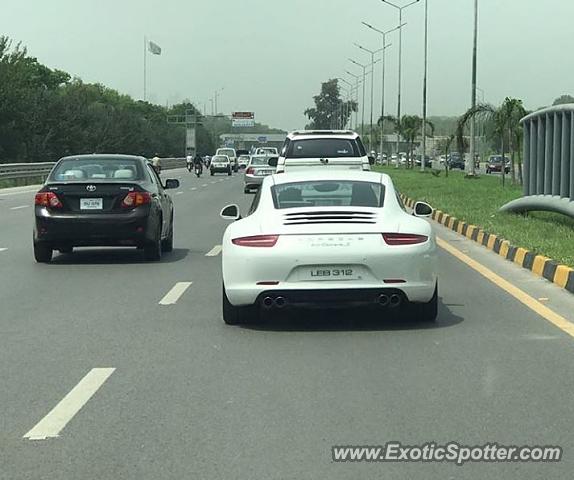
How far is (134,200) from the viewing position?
14.5 metres

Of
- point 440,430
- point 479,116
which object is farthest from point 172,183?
point 479,116

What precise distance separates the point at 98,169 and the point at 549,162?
9020 millimetres

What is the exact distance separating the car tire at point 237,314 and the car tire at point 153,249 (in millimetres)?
5548

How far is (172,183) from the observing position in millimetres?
16703

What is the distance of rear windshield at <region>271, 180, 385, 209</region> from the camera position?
9438 millimetres

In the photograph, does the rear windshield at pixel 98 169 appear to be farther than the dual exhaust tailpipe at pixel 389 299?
Yes

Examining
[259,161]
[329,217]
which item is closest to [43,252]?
[329,217]

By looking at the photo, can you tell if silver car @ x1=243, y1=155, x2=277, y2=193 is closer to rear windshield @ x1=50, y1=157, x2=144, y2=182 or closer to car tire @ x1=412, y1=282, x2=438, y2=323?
rear windshield @ x1=50, y1=157, x2=144, y2=182

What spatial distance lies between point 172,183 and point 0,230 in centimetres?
602

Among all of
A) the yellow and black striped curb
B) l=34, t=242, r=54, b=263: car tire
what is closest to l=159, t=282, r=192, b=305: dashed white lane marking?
l=34, t=242, r=54, b=263: car tire

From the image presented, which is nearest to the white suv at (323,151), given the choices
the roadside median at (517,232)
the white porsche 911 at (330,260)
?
the roadside median at (517,232)

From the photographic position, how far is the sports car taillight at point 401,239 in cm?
877

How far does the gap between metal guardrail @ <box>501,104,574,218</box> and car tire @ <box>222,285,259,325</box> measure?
9563mm

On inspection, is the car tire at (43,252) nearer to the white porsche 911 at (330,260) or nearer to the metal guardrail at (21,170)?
the white porsche 911 at (330,260)
